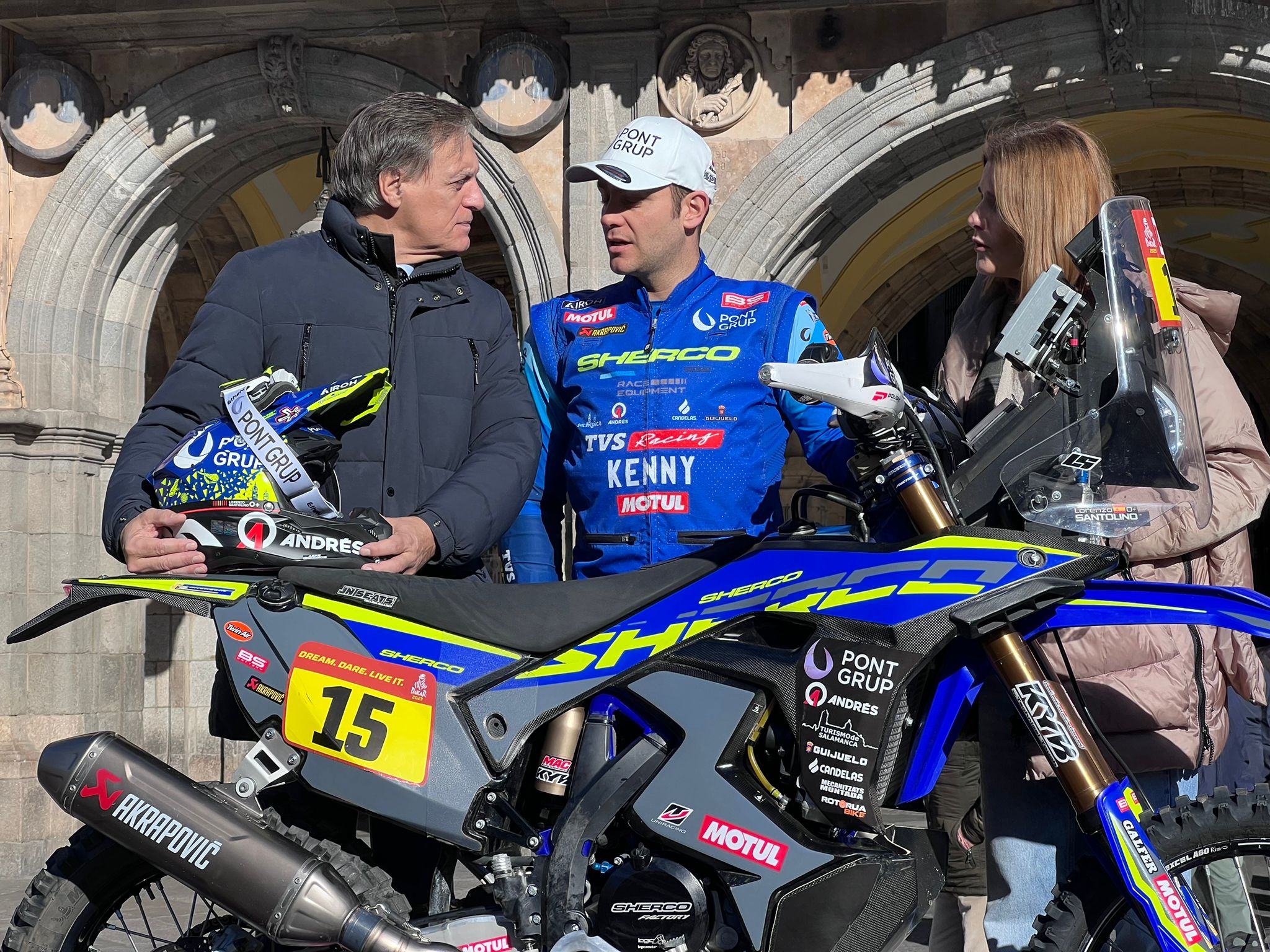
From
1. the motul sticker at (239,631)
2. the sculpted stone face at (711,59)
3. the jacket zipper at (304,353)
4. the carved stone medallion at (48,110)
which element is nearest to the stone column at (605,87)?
the sculpted stone face at (711,59)

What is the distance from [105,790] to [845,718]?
1154mm

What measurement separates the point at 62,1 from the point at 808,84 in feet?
11.8

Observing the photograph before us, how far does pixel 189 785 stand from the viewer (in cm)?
232

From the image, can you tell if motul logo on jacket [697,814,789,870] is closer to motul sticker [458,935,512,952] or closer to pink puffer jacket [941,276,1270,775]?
motul sticker [458,935,512,952]

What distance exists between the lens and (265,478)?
2332 millimetres

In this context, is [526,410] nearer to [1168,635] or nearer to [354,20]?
[1168,635]

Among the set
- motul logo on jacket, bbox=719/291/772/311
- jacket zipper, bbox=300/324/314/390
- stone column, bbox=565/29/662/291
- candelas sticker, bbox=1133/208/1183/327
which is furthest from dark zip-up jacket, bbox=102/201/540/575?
stone column, bbox=565/29/662/291

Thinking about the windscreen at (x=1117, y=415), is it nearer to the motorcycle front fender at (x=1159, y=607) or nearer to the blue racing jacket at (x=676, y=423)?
the motorcycle front fender at (x=1159, y=607)

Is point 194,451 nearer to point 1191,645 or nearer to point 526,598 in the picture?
point 526,598

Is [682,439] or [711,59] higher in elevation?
[711,59]

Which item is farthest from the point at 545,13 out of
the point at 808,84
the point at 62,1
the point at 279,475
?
the point at 279,475

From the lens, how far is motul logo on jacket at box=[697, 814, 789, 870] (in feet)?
6.98

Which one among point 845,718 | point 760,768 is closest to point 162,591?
point 760,768

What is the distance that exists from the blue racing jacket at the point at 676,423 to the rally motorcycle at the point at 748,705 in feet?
1.73
